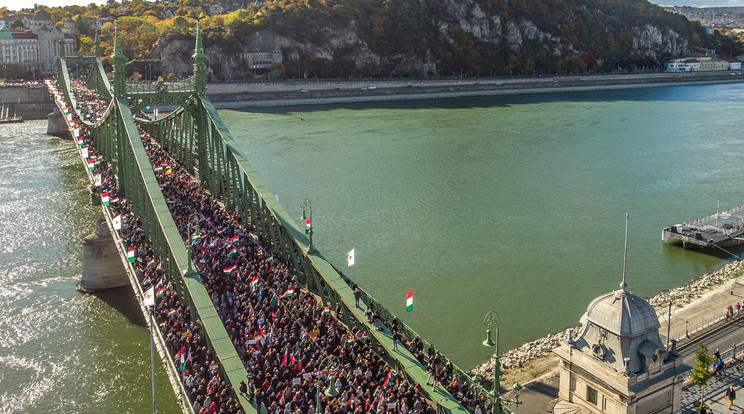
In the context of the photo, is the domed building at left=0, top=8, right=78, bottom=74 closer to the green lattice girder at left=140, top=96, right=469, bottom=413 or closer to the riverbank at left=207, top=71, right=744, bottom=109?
the riverbank at left=207, top=71, right=744, bottom=109

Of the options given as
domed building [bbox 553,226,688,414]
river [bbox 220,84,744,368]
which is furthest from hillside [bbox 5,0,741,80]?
domed building [bbox 553,226,688,414]

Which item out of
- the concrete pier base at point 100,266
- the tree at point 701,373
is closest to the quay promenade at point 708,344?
the tree at point 701,373

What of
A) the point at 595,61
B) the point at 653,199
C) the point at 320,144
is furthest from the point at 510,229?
the point at 595,61

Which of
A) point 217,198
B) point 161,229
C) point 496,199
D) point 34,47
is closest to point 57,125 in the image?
point 496,199

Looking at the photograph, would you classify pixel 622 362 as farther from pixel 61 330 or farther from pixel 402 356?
pixel 61 330

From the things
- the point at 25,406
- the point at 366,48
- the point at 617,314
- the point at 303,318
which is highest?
the point at 366,48

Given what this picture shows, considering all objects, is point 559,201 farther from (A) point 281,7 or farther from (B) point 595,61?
(B) point 595,61
